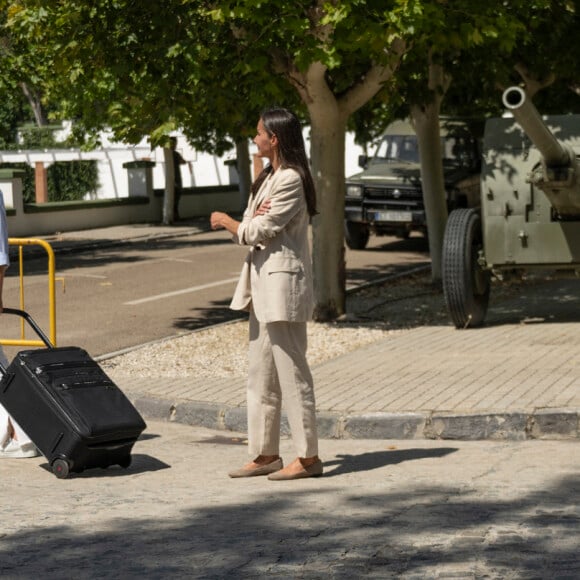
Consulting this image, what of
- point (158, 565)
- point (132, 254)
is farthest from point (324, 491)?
point (132, 254)

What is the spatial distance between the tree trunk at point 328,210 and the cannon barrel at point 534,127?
2.72m

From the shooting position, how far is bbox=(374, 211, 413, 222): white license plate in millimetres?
24272

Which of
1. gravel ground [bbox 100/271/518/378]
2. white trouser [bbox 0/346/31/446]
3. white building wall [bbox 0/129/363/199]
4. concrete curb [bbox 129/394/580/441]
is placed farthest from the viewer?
white building wall [bbox 0/129/363/199]

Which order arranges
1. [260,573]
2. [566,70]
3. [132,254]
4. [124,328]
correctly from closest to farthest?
[260,573] → [124,328] → [566,70] → [132,254]

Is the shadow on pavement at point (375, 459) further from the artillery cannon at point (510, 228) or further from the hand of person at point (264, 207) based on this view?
the artillery cannon at point (510, 228)

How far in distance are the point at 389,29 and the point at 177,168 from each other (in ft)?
85.3

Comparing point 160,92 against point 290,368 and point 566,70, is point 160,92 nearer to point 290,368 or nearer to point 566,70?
point 290,368

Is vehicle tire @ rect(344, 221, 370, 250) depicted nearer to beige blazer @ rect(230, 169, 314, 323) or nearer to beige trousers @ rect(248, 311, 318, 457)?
beige trousers @ rect(248, 311, 318, 457)

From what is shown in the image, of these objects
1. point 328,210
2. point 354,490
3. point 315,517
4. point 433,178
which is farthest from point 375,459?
point 433,178

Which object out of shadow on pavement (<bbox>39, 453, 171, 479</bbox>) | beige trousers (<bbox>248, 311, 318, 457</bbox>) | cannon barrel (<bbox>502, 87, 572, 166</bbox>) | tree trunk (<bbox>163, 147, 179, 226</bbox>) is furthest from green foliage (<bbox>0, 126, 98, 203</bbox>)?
beige trousers (<bbox>248, 311, 318, 457</bbox>)

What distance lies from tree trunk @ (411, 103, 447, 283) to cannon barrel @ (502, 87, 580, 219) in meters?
5.06

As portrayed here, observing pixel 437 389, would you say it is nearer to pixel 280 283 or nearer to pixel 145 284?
pixel 280 283

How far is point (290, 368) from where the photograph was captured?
24.0 ft

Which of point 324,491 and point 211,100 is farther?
point 211,100
